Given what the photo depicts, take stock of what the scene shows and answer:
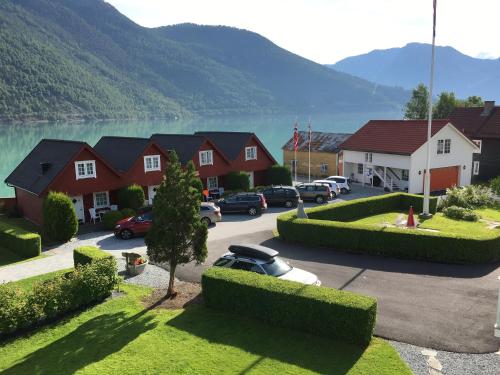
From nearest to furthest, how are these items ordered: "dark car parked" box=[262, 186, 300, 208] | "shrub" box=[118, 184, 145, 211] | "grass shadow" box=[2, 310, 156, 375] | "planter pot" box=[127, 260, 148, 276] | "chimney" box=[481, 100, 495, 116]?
"grass shadow" box=[2, 310, 156, 375], "planter pot" box=[127, 260, 148, 276], "shrub" box=[118, 184, 145, 211], "dark car parked" box=[262, 186, 300, 208], "chimney" box=[481, 100, 495, 116]

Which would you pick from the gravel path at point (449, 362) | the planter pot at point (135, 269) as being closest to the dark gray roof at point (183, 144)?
the planter pot at point (135, 269)

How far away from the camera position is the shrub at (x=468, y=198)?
117ft

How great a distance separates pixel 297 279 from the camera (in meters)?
17.5

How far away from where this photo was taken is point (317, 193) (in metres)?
39.9

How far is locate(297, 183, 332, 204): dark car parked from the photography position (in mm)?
39781

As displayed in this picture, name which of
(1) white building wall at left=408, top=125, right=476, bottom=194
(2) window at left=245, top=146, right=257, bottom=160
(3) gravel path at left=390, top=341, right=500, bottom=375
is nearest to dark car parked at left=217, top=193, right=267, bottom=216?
(2) window at left=245, top=146, right=257, bottom=160

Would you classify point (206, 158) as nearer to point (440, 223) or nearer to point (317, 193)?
point (317, 193)

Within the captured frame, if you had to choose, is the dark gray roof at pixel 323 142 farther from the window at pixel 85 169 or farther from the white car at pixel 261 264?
the white car at pixel 261 264

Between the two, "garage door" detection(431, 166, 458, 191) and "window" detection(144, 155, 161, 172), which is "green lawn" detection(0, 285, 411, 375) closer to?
"window" detection(144, 155, 161, 172)

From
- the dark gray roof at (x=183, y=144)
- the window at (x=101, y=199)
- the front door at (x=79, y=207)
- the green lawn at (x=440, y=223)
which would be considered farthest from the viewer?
the dark gray roof at (x=183, y=144)

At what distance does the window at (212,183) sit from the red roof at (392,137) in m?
14.6

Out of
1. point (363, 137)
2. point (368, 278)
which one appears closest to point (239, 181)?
point (363, 137)

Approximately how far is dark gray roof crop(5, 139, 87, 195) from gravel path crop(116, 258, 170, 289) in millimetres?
13543

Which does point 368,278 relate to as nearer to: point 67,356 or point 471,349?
point 471,349
